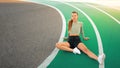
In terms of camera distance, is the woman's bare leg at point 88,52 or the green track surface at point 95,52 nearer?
the green track surface at point 95,52

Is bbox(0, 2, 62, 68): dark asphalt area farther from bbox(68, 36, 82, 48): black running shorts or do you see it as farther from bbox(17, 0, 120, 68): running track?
bbox(68, 36, 82, 48): black running shorts

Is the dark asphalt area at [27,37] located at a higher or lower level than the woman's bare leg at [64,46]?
lower

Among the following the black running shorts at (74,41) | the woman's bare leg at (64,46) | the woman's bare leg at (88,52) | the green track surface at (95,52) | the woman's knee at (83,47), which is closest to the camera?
the green track surface at (95,52)

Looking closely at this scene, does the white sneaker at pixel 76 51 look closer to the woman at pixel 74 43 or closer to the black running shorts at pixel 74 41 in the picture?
the woman at pixel 74 43

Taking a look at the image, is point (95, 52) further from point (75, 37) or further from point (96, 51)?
point (75, 37)

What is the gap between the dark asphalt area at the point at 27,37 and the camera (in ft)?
27.9

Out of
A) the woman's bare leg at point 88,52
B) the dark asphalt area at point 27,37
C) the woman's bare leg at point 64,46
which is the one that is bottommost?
the dark asphalt area at point 27,37

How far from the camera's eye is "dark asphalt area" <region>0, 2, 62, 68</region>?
8.52 m

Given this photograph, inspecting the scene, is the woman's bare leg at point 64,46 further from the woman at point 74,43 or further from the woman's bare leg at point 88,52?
the woman's bare leg at point 88,52

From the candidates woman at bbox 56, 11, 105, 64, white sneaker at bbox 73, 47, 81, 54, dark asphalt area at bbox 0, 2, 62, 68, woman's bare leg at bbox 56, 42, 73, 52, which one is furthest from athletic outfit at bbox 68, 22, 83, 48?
dark asphalt area at bbox 0, 2, 62, 68

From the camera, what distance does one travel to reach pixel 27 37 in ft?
37.5

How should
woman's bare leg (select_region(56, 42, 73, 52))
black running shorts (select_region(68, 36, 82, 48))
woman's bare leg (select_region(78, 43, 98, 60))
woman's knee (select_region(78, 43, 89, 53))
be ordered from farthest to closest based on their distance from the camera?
1. black running shorts (select_region(68, 36, 82, 48))
2. woman's bare leg (select_region(56, 42, 73, 52))
3. woman's knee (select_region(78, 43, 89, 53))
4. woman's bare leg (select_region(78, 43, 98, 60))

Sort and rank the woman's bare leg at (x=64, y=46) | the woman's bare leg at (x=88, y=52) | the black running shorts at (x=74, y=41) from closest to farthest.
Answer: the woman's bare leg at (x=88, y=52)
the woman's bare leg at (x=64, y=46)
the black running shorts at (x=74, y=41)

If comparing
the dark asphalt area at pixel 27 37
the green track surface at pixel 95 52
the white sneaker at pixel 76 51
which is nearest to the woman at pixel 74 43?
the white sneaker at pixel 76 51
